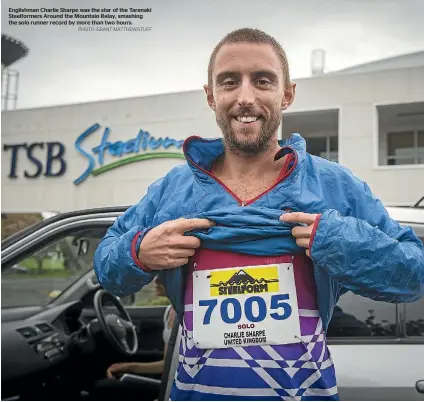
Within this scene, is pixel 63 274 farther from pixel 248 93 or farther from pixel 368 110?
pixel 368 110

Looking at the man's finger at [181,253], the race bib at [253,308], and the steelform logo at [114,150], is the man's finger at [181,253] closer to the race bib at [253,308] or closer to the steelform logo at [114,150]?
the race bib at [253,308]

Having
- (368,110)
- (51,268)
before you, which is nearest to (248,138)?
(51,268)

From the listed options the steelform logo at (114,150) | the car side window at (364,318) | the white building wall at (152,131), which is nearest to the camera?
the car side window at (364,318)

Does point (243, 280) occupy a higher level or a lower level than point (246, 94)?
lower

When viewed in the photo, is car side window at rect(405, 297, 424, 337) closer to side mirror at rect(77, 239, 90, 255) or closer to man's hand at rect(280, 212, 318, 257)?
man's hand at rect(280, 212, 318, 257)

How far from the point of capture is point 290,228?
1.21 m

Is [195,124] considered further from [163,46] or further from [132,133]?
[132,133]

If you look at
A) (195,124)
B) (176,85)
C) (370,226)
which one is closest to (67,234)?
(176,85)

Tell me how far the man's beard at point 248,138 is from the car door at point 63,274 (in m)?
0.73

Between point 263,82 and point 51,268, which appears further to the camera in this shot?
point 51,268

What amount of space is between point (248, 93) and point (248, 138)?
0.11 m

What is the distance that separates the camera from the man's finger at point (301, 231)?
115 centimetres

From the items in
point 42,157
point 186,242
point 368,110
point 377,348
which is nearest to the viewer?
point 186,242

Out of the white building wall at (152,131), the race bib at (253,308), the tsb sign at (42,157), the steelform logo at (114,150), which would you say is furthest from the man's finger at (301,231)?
the steelform logo at (114,150)
